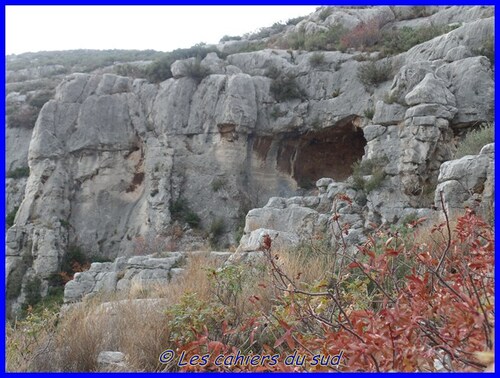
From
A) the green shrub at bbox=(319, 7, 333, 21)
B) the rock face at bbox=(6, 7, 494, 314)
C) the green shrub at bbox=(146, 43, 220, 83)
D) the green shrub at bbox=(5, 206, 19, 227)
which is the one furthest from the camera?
the green shrub at bbox=(319, 7, 333, 21)

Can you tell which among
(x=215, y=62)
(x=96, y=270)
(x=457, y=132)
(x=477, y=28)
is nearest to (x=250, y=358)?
(x=96, y=270)

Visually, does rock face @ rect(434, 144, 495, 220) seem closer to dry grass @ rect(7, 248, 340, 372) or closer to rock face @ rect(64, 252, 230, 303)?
dry grass @ rect(7, 248, 340, 372)

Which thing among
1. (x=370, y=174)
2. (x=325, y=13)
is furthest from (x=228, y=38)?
(x=370, y=174)

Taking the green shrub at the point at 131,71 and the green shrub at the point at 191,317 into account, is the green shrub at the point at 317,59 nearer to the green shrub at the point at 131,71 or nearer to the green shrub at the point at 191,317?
the green shrub at the point at 131,71

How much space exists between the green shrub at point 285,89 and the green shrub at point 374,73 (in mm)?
2403

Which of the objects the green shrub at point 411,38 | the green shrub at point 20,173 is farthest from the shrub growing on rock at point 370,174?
the green shrub at point 20,173

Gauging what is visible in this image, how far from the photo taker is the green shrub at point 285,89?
21203 mm

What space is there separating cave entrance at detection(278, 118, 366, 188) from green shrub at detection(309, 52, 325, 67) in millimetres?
2700

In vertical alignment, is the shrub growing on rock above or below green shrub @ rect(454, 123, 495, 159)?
below

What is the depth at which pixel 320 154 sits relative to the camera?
22.4m

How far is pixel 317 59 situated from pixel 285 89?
1.74 m

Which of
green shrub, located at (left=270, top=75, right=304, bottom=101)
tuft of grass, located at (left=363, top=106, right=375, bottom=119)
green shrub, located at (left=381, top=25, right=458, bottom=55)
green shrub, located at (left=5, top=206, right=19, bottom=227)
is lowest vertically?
green shrub, located at (left=5, top=206, right=19, bottom=227)

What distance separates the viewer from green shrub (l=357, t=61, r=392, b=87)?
1957 cm

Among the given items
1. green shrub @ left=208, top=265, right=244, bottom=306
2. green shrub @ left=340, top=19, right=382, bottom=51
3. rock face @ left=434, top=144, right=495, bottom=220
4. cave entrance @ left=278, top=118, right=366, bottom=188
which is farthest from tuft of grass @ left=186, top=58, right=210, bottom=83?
green shrub @ left=208, top=265, right=244, bottom=306
